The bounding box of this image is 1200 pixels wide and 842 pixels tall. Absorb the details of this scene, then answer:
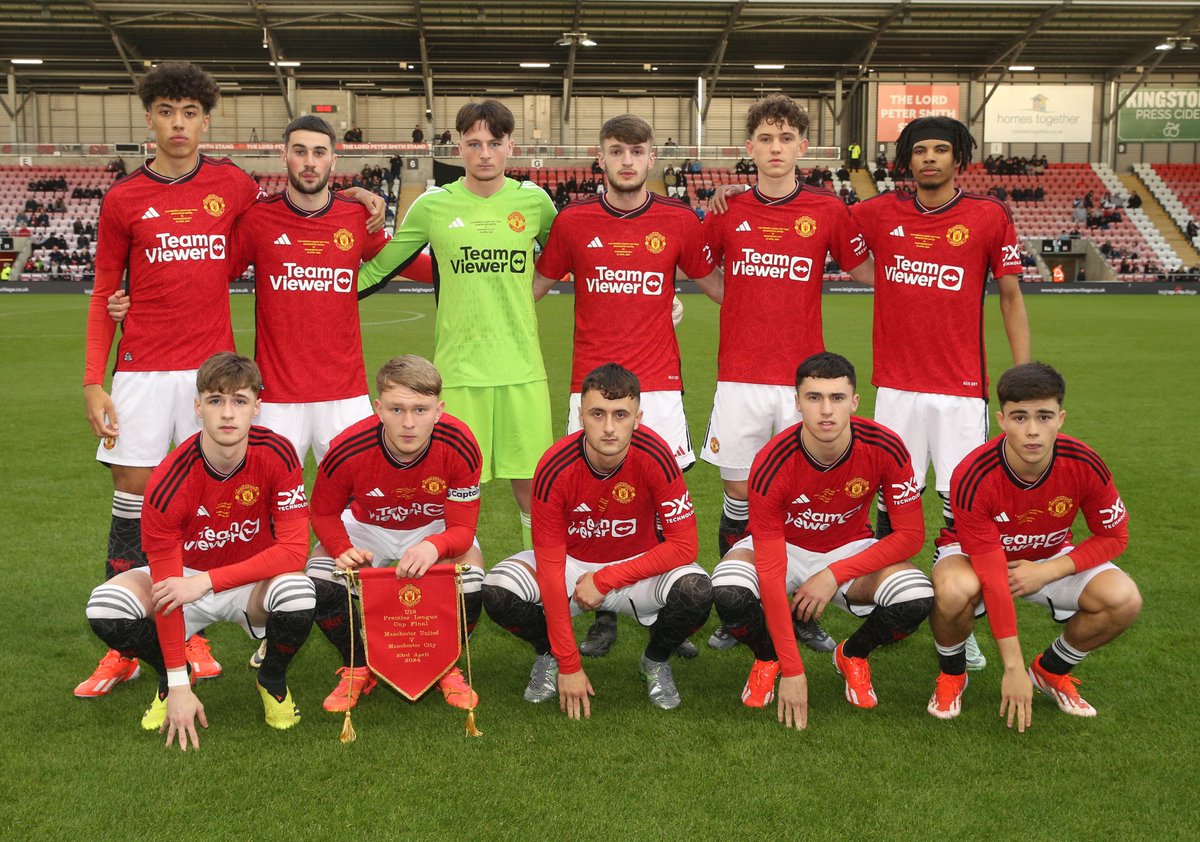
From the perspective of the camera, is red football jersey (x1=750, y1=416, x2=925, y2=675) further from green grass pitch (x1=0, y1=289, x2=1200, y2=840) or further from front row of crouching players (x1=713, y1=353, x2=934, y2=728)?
green grass pitch (x1=0, y1=289, x2=1200, y2=840)

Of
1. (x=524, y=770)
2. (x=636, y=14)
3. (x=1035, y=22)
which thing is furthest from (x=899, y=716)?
(x=1035, y=22)

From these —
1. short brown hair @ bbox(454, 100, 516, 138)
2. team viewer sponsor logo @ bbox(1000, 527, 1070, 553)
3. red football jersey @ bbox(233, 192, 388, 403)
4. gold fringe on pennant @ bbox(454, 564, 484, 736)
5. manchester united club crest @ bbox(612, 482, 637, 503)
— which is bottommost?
gold fringe on pennant @ bbox(454, 564, 484, 736)

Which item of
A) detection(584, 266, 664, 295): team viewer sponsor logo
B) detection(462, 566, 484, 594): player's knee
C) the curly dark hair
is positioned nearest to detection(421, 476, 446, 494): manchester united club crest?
detection(462, 566, 484, 594): player's knee

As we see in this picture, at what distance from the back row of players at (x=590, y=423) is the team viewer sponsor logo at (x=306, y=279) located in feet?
0.05

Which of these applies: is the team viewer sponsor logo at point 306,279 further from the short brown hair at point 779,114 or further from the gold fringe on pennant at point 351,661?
the short brown hair at point 779,114

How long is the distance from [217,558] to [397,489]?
0.74 m

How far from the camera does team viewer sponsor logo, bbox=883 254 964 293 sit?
466cm

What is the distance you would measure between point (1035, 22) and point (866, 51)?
548 cm

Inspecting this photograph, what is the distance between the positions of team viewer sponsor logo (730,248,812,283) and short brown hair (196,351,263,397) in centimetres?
231

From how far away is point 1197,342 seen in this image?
1642 centimetres

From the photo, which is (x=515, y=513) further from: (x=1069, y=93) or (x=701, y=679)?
(x=1069, y=93)

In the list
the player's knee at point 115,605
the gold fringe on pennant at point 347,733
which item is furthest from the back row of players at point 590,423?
the gold fringe on pennant at point 347,733

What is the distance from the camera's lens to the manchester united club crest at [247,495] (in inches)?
154

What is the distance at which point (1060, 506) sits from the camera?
4000 mm
